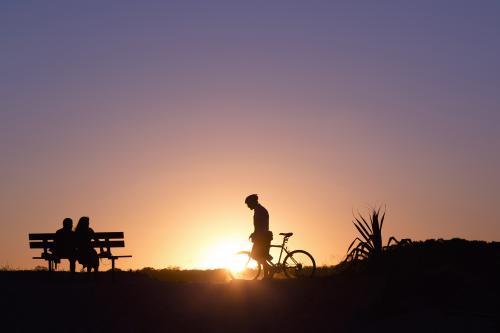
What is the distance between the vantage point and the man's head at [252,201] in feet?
60.6

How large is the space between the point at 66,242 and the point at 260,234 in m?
4.55

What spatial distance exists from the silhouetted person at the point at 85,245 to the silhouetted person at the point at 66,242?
0.12 metres

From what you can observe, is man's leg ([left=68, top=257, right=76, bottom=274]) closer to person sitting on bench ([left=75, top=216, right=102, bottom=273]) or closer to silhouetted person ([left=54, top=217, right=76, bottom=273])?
silhouetted person ([left=54, top=217, right=76, bottom=273])

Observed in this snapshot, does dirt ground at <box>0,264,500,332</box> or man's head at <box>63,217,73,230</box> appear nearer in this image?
dirt ground at <box>0,264,500,332</box>

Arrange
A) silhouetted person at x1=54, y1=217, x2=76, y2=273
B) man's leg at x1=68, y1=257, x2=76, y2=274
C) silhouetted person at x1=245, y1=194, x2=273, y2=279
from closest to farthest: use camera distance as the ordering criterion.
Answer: silhouetted person at x1=245, y1=194, x2=273, y2=279
silhouetted person at x1=54, y1=217, x2=76, y2=273
man's leg at x1=68, y1=257, x2=76, y2=274

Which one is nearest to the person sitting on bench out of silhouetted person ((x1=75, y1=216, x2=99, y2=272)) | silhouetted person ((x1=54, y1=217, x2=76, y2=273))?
silhouetted person ((x1=75, y1=216, x2=99, y2=272))

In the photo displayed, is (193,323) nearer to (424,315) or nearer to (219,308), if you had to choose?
(219,308)

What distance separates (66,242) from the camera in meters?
18.6

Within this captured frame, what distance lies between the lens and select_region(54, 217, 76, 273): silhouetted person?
18.6 metres

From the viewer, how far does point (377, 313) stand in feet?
44.4

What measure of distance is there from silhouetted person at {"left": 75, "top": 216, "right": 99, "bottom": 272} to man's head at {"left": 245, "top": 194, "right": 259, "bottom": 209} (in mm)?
3784

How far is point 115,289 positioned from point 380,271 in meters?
5.48

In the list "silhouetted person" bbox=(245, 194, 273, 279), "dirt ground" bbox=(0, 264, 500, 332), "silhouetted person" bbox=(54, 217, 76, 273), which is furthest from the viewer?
"silhouetted person" bbox=(54, 217, 76, 273)

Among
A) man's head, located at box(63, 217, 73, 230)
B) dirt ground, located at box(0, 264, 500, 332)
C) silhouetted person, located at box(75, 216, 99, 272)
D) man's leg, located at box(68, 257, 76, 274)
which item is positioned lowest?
dirt ground, located at box(0, 264, 500, 332)
